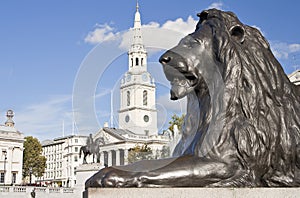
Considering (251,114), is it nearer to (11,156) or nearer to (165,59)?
(165,59)

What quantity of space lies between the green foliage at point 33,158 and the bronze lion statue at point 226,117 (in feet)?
227

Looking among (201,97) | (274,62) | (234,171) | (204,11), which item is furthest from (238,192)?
(204,11)

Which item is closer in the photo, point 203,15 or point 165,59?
point 165,59

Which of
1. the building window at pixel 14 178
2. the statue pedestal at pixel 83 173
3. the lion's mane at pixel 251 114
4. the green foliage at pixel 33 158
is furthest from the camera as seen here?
the green foliage at pixel 33 158

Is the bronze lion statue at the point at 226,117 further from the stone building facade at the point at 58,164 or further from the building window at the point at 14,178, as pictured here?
the stone building facade at the point at 58,164

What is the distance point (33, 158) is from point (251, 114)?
70886 mm

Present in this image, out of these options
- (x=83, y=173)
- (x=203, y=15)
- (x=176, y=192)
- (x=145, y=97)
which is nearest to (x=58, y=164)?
(x=83, y=173)

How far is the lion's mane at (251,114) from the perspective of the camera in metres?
4.37

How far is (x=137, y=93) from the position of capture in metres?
4.55

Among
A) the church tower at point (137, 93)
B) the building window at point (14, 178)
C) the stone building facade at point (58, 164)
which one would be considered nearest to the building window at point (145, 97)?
the church tower at point (137, 93)

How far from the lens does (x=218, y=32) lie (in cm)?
484

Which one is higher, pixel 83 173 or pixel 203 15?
pixel 203 15

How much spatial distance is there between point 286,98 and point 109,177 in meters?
2.23

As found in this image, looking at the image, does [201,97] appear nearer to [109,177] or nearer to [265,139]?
[265,139]
